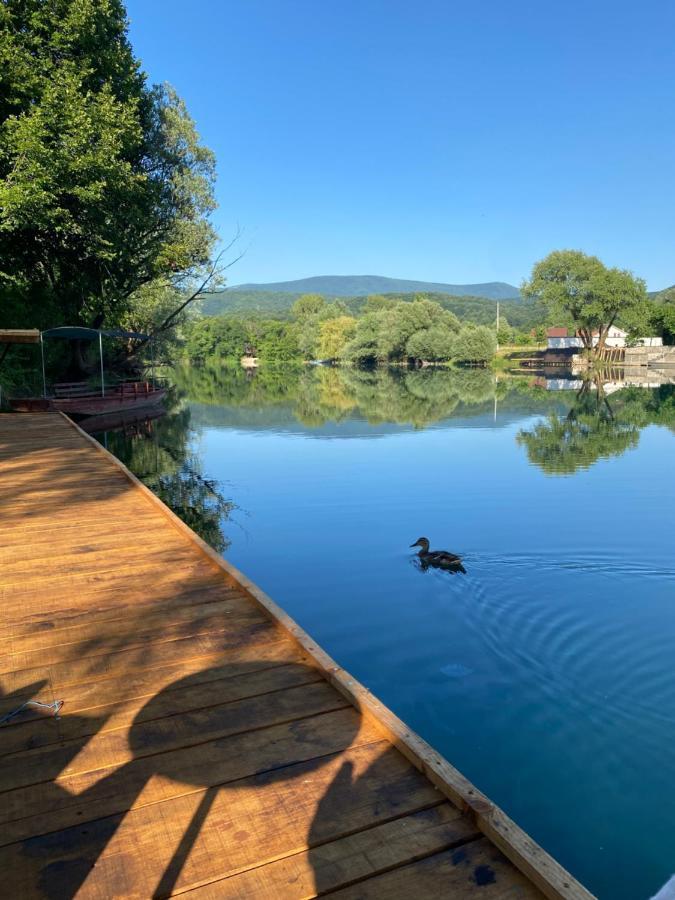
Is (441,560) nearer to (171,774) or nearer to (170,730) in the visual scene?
(170,730)

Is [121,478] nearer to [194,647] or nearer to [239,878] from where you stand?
[194,647]

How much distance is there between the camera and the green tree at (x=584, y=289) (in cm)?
6969

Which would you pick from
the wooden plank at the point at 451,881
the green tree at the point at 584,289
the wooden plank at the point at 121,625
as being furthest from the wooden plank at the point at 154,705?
the green tree at the point at 584,289

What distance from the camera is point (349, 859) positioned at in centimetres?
204

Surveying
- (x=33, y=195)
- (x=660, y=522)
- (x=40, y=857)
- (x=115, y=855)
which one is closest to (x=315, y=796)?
(x=115, y=855)

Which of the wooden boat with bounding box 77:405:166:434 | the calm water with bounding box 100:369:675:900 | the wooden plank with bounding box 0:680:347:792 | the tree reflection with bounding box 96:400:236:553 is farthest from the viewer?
the wooden boat with bounding box 77:405:166:434

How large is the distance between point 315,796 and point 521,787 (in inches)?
92.2

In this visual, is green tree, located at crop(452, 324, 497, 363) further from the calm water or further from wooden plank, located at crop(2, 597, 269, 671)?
wooden plank, located at crop(2, 597, 269, 671)

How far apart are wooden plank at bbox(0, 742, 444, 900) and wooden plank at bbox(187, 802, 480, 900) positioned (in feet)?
0.11

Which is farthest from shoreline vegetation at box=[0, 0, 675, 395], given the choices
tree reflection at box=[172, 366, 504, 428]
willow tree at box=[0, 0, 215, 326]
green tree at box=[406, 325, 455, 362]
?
green tree at box=[406, 325, 455, 362]

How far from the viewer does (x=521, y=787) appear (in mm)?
4098

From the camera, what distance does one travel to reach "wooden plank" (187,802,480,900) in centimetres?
192

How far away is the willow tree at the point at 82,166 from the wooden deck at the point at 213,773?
16.9 m

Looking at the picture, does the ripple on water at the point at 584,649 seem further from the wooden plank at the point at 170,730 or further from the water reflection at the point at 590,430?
the water reflection at the point at 590,430
